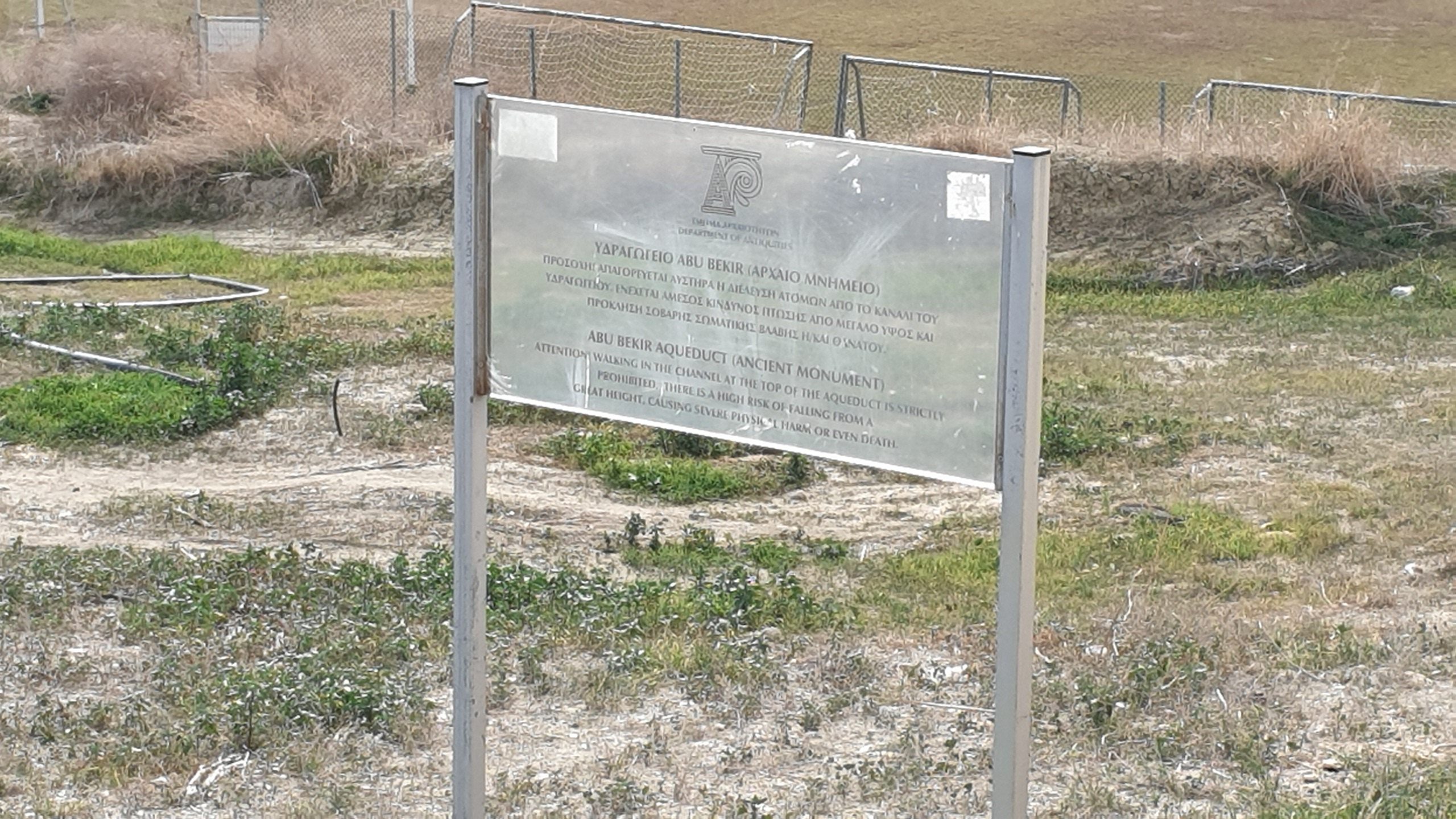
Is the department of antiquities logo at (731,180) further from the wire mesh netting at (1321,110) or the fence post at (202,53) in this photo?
the fence post at (202,53)

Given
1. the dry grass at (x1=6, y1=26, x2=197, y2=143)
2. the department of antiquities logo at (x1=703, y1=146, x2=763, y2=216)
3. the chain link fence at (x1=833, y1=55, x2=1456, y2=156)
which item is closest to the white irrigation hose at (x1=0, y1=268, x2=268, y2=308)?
the dry grass at (x1=6, y1=26, x2=197, y2=143)

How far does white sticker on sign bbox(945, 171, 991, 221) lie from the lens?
412cm

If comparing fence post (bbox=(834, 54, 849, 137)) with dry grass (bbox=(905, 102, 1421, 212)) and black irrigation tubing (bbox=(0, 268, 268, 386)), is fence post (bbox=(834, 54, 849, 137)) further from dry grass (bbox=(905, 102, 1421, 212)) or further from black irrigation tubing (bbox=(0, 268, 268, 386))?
black irrigation tubing (bbox=(0, 268, 268, 386))

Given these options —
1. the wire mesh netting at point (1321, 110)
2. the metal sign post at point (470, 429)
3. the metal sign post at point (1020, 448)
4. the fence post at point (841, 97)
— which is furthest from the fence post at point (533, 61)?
the metal sign post at point (1020, 448)

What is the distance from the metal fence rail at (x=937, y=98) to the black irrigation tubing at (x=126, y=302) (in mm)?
5932

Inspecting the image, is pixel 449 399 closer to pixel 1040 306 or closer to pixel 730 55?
pixel 1040 306

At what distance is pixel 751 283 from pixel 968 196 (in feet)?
2.01

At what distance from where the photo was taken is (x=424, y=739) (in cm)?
614

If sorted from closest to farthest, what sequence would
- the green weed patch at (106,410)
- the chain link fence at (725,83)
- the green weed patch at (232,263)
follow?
the green weed patch at (106,410), the green weed patch at (232,263), the chain link fence at (725,83)

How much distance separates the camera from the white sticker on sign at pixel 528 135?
4715 mm

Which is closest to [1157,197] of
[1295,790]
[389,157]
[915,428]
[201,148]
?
[389,157]

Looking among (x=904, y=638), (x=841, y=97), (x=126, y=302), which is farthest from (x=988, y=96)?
(x=904, y=638)

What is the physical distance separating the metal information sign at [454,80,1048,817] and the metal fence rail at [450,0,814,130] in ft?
46.7

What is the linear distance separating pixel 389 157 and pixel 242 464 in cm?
1011
